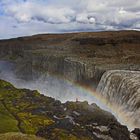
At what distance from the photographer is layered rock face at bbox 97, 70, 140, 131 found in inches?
2650

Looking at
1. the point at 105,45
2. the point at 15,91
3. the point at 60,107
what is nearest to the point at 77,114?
the point at 60,107

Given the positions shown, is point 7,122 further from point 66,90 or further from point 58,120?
point 66,90

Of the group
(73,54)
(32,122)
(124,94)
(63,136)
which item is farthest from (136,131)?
(73,54)

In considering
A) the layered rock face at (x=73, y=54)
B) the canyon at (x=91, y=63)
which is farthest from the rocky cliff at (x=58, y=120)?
the layered rock face at (x=73, y=54)

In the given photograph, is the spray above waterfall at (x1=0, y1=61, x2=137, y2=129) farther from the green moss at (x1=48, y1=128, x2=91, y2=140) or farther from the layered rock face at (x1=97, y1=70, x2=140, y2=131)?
the green moss at (x1=48, y1=128, x2=91, y2=140)

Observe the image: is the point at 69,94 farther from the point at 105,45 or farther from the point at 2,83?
the point at 105,45

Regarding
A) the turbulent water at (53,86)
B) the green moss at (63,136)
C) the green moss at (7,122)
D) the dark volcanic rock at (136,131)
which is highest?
the dark volcanic rock at (136,131)

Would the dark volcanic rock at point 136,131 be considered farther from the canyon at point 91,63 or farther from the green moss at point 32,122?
the green moss at point 32,122

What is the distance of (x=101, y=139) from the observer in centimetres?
6041

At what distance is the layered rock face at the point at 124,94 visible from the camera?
67.3 meters

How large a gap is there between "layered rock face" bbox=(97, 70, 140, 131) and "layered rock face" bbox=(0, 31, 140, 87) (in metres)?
15.9

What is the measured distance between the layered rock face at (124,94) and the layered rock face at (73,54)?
15.9 m

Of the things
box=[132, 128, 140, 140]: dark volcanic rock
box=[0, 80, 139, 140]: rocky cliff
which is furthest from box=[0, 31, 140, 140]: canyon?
box=[0, 80, 139, 140]: rocky cliff

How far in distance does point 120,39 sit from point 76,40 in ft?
64.4
